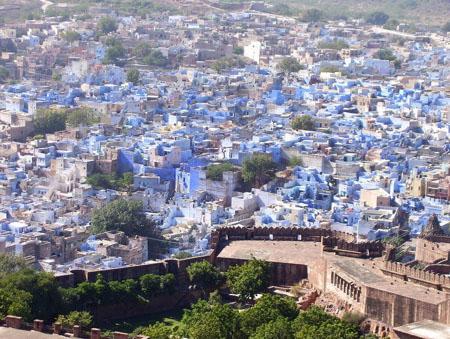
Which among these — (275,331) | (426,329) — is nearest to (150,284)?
(275,331)

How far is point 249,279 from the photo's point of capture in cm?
2573

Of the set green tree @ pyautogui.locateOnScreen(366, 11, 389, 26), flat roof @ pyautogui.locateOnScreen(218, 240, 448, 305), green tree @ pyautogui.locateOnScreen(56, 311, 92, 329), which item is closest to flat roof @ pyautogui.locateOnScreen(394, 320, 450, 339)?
flat roof @ pyautogui.locateOnScreen(218, 240, 448, 305)

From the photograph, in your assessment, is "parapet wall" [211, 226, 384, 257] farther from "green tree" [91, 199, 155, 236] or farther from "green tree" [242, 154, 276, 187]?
"green tree" [242, 154, 276, 187]

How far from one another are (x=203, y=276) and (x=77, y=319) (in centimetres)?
413

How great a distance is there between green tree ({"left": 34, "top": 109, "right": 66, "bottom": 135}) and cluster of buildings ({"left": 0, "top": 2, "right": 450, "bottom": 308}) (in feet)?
1.02

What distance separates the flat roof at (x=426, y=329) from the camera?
68.7 ft

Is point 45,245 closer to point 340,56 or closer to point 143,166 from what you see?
point 143,166

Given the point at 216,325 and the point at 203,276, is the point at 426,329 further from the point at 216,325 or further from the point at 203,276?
the point at 203,276

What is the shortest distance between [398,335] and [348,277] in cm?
324

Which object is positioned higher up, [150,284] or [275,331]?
[275,331]

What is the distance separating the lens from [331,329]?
20969 mm

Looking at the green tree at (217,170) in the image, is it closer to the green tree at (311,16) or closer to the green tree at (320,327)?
the green tree at (320,327)

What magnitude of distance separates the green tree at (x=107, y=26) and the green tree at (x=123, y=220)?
49326 millimetres

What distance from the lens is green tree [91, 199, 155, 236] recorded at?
3170cm
